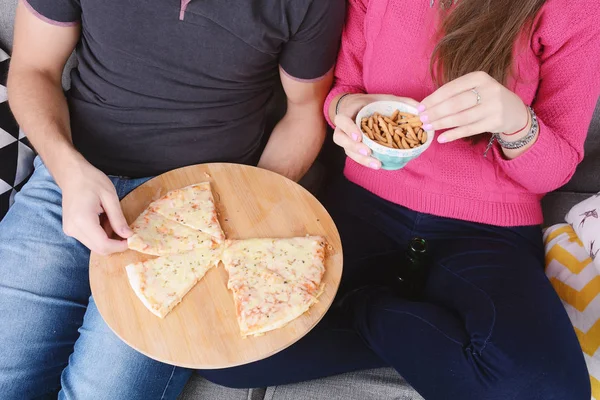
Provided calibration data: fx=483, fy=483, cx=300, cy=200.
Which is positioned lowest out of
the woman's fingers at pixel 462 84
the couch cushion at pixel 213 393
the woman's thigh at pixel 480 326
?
the couch cushion at pixel 213 393

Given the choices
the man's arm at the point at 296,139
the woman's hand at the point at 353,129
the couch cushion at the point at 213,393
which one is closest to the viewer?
the woman's hand at the point at 353,129

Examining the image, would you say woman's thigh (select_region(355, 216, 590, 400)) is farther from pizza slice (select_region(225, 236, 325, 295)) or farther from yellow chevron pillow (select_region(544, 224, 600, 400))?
pizza slice (select_region(225, 236, 325, 295))

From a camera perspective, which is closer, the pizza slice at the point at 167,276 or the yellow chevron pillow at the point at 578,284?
the pizza slice at the point at 167,276

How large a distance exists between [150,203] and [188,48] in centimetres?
41

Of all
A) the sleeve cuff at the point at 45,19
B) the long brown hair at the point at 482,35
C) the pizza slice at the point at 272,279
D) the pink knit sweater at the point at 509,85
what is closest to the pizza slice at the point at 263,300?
the pizza slice at the point at 272,279

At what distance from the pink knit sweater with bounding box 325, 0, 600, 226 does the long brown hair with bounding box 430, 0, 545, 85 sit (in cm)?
5

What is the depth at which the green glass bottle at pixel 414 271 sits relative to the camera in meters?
1.17

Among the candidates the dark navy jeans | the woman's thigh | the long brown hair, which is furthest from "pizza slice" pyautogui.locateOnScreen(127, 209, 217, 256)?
the long brown hair

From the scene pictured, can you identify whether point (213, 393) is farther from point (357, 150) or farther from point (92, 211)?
point (357, 150)

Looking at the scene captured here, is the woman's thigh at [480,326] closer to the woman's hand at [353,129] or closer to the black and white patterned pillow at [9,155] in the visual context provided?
the woman's hand at [353,129]

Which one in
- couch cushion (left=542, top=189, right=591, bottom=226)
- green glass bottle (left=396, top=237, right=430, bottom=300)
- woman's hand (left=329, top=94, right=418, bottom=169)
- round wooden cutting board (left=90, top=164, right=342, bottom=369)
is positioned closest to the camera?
round wooden cutting board (left=90, top=164, right=342, bottom=369)

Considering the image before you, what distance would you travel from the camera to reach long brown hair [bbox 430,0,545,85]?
3.41ft

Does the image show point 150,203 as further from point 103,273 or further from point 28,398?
point 28,398

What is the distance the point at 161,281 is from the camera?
1.03m
